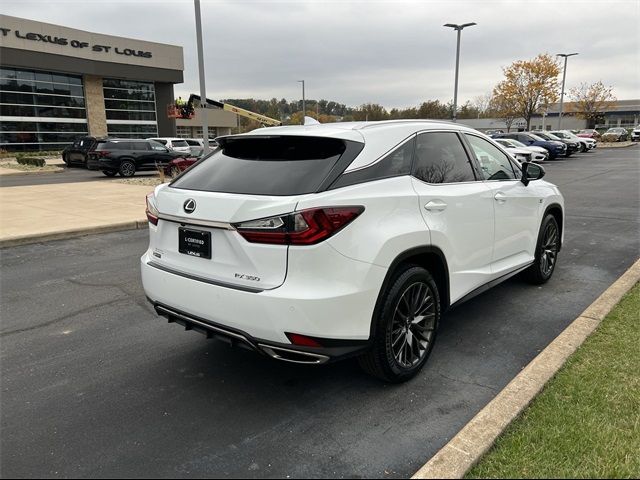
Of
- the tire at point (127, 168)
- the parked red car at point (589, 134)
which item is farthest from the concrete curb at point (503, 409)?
the parked red car at point (589, 134)

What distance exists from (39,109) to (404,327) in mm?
41215

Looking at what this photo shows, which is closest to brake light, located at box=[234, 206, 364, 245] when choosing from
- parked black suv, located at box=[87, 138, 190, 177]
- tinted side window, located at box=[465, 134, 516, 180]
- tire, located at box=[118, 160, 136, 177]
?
tinted side window, located at box=[465, 134, 516, 180]

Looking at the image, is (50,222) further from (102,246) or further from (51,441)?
(51,441)

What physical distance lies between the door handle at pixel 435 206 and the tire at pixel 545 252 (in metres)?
2.21

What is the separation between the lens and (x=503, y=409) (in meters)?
2.95

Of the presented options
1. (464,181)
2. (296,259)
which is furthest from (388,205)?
(464,181)

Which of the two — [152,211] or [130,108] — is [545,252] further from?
[130,108]

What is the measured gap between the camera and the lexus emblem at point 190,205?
317 cm

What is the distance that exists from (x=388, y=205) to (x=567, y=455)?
5.49 feet

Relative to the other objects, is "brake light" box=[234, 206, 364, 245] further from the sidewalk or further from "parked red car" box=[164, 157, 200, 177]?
"parked red car" box=[164, 157, 200, 177]

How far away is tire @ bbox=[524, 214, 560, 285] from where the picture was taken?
538 centimetres

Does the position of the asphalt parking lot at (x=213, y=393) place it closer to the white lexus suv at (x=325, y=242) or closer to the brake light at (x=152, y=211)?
the white lexus suv at (x=325, y=242)

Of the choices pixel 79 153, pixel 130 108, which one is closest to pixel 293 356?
pixel 79 153

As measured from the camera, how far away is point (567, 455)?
8.41 feet
